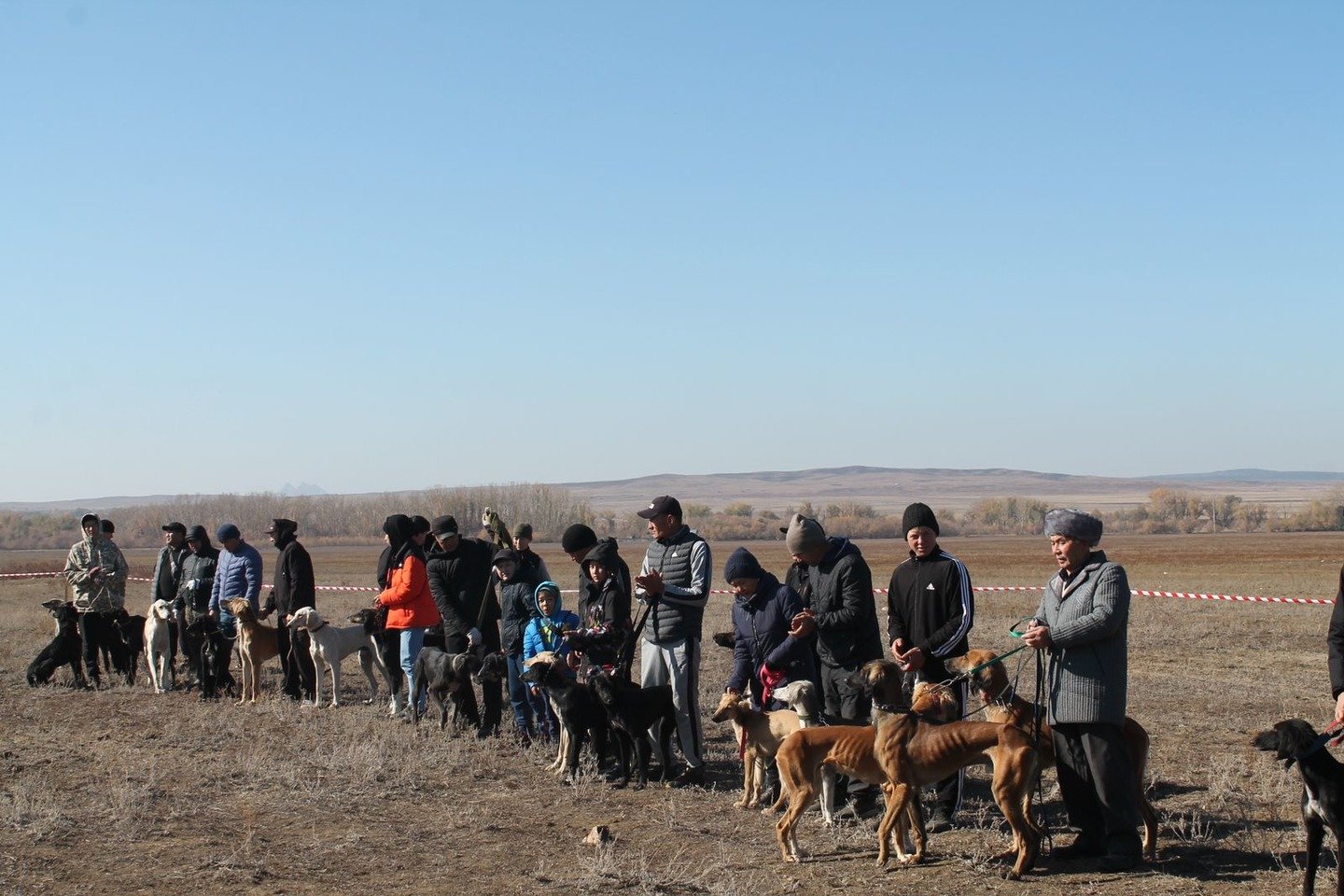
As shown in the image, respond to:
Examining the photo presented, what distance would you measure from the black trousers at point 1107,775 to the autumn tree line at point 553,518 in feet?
260

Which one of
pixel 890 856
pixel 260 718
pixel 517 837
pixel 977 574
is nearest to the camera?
pixel 890 856

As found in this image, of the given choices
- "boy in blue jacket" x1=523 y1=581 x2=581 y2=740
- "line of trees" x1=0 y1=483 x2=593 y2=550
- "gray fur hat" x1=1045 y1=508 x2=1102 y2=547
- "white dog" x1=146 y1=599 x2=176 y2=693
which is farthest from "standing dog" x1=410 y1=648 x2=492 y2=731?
"line of trees" x1=0 y1=483 x2=593 y2=550

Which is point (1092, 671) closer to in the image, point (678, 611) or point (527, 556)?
point (678, 611)

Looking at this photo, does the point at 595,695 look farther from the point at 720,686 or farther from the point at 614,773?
the point at 720,686

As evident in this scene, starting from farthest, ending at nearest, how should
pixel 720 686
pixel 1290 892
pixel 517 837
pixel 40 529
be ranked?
pixel 40 529, pixel 720 686, pixel 517 837, pixel 1290 892

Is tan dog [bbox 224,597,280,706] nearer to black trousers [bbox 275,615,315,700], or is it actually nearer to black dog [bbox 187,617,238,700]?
black trousers [bbox 275,615,315,700]

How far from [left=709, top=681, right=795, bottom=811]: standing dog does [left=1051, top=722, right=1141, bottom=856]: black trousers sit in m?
1.75

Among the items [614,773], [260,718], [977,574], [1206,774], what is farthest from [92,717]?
[977,574]

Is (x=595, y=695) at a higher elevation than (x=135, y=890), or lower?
higher

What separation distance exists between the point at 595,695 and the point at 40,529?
352ft

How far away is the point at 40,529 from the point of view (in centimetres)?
10169

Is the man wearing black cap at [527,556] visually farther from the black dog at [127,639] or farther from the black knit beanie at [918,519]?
the black dog at [127,639]

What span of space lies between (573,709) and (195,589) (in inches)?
267

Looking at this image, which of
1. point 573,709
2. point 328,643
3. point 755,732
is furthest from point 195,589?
point 755,732
